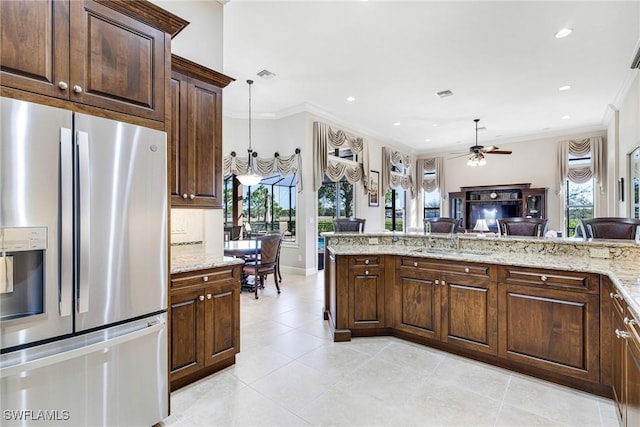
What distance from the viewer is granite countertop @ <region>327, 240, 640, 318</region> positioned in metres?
1.77

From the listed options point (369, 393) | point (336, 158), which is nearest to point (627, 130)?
point (336, 158)

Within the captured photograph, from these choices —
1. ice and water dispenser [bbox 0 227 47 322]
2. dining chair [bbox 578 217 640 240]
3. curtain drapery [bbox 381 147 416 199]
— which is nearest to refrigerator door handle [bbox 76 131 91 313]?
ice and water dispenser [bbox 0 227 47 322]

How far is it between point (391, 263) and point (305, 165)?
3.60m

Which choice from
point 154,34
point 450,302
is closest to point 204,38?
point 154,34

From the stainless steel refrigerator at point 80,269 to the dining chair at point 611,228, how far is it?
4.00 metres

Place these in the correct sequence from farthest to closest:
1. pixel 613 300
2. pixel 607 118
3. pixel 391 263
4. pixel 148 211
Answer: pixel 607 118
pixel 391 263
pixel 613 300
pixel 148 211

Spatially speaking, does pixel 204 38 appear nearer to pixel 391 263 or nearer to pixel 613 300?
pixel 391 263

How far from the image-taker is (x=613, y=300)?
6.53ft

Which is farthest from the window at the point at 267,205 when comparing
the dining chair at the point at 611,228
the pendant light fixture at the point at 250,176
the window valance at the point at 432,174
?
the window valance at the point at 432,174

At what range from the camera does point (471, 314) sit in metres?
2.71

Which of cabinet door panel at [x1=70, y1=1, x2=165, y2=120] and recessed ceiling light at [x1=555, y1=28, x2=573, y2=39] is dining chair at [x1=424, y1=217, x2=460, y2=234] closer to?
recessed ceiling light at [x1=555, y1=28, x2=573, y2=39]

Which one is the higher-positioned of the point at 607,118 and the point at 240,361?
the point at 607,118

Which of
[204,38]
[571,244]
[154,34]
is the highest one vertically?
[204,38]

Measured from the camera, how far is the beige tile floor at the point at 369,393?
78.5 inches
